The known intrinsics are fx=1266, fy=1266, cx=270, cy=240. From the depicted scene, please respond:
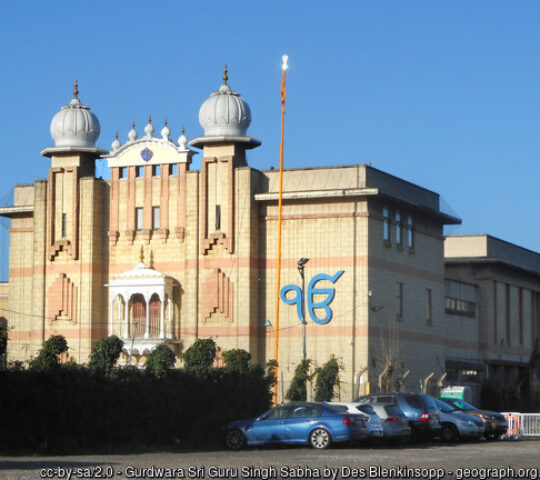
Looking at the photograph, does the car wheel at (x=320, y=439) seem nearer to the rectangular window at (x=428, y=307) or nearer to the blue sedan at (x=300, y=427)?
the blue sedan at (x=300, y=427)

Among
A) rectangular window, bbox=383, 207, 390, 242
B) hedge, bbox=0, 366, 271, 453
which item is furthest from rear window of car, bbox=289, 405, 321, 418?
rectangular window, bbox=383, 207, 390, 242

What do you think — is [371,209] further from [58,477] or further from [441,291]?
[58,477]

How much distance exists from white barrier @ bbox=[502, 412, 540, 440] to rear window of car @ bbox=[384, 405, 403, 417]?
10009 millimetres

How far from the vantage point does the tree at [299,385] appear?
2367 inches

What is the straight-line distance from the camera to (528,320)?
90.5 metres

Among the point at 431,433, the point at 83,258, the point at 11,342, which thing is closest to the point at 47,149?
the point at 83,258

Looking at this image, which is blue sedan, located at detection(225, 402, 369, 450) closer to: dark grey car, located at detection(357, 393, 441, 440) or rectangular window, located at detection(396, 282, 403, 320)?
dark grey car, located at detection(357, 393, 441, 440)

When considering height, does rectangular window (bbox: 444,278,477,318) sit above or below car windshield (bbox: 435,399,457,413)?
above

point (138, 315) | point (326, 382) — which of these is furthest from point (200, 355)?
point (138, 315)

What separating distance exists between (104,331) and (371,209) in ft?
54.8

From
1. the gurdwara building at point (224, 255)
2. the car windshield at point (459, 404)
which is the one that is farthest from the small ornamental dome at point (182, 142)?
the car windshield at point (459, 404)

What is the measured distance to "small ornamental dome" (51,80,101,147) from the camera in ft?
241

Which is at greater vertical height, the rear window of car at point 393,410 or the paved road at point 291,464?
the rear window of car at point 393,410

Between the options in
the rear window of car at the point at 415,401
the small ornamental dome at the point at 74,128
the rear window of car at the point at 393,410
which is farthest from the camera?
the small ornamental dome at the point at 74,128
